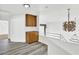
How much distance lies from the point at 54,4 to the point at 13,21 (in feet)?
2.63

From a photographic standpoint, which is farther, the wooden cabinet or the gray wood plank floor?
the wooden cabinet

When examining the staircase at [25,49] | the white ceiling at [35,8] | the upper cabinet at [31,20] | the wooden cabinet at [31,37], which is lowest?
the staircase at [25,49]

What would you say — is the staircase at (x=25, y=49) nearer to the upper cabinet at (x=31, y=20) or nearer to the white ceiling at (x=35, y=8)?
the upper cabinet at (x=31, y=20)

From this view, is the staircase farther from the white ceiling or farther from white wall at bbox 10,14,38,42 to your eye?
the white ceiling

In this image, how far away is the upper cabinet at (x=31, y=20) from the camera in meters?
1.90

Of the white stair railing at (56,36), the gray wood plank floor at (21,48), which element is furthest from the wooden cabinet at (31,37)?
the white stair railing at (56,36)

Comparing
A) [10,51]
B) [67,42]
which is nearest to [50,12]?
[67,42]

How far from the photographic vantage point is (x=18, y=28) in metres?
Result: 1.94

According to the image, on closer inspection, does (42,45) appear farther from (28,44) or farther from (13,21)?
(13,21)

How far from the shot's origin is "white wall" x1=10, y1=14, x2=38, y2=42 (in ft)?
6.26

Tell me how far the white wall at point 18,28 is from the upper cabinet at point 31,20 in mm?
57

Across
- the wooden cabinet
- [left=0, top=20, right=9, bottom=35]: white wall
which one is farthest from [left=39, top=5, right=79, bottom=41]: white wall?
[left=0, top=20, right=9, bottom=35]: white wall

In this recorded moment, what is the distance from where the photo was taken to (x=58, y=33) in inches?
74.1

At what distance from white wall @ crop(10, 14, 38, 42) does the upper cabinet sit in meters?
0.06
